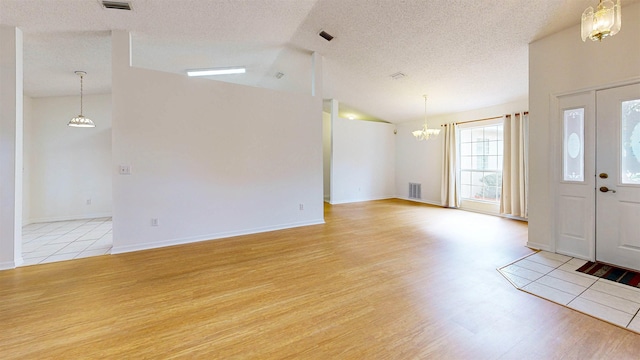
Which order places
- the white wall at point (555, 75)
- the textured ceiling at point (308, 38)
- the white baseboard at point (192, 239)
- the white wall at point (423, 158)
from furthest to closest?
the white wall at point (423, 158) → the white baseboard at point (192, 239) → the textured ceiling at point (308, 38) → the white wall at point (555, 75)

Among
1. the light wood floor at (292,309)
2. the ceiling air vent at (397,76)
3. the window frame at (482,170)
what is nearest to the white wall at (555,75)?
the light wood floor at (292,309)

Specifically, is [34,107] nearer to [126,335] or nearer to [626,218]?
[126,335]

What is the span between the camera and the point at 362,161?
7.89m

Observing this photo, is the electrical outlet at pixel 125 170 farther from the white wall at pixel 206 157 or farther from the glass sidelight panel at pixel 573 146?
the glass sidelight panel at pixel 573 146

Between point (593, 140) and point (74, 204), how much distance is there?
9.16 metres

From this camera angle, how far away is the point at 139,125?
3443mm

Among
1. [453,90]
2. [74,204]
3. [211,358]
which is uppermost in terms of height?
[453,90]

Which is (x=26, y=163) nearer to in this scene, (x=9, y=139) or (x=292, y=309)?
(x=9, y=139)

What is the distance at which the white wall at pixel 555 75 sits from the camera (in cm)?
267

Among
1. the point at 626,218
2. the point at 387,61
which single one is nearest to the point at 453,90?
the point at 387,61

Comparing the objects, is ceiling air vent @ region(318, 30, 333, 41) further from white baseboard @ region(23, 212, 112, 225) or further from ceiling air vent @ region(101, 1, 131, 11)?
white baseboard @ region(23, 212, 112, 225)

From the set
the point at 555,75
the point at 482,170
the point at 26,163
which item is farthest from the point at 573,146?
the point at 26,163

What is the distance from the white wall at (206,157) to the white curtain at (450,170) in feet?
13.2

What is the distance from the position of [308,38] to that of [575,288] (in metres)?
4.85
